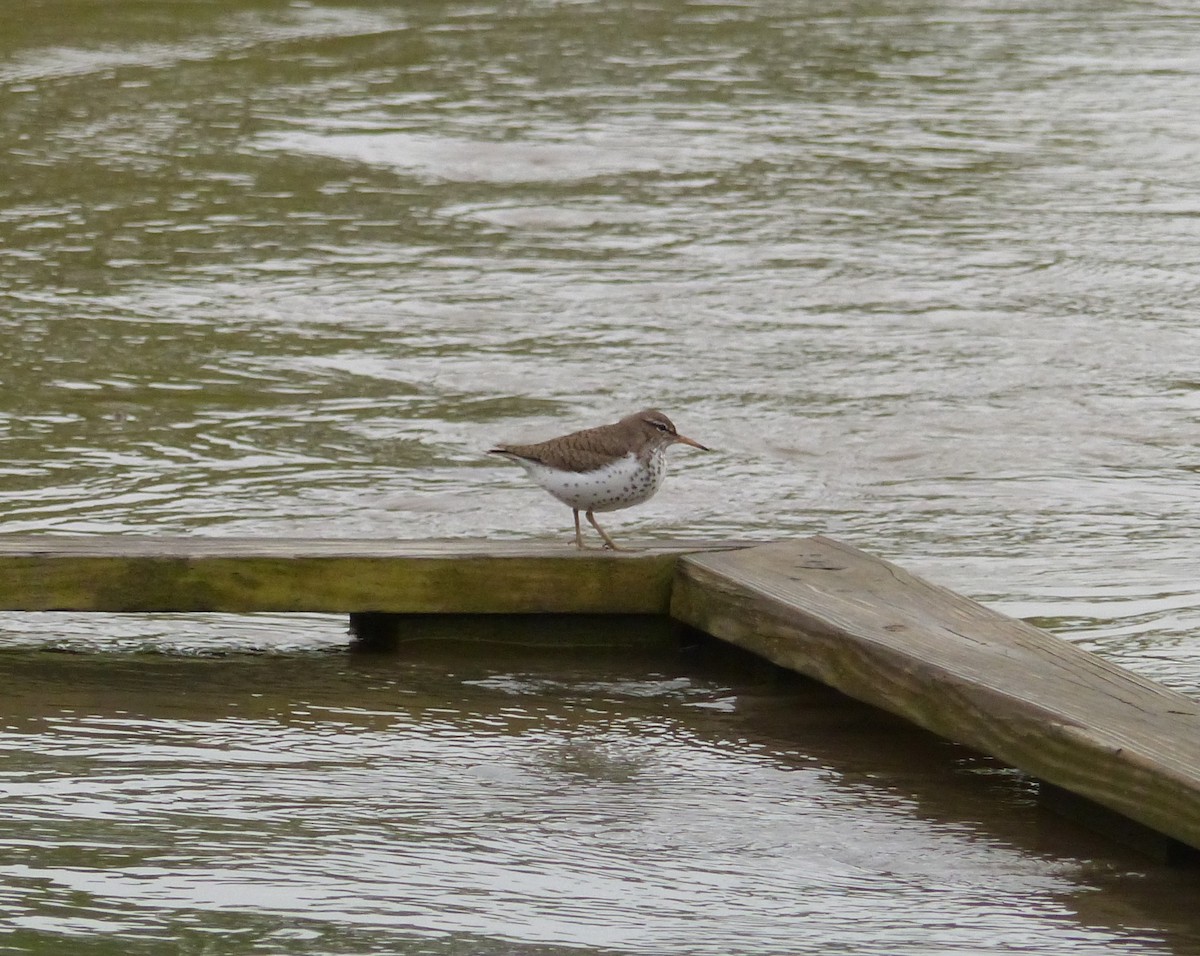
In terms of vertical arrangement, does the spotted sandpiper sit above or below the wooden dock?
above

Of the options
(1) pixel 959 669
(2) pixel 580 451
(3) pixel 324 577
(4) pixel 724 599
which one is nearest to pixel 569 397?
(2) pixel 580 451

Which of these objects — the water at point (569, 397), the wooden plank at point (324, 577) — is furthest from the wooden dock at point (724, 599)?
the water at point (569, 397)

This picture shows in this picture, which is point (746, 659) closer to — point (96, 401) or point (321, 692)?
point (321, 692)

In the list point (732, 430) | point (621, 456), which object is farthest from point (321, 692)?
point (732, 430)

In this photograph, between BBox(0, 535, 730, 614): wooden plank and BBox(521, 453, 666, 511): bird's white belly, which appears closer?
BBox(0, 535, 730, 614): wooden plank

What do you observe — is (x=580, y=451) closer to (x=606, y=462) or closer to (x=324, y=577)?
(x=606, y=462)

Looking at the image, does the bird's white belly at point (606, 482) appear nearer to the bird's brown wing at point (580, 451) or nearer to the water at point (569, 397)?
the bird's brown wing at point (580, 451)

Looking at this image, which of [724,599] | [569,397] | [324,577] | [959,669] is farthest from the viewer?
[569,397]

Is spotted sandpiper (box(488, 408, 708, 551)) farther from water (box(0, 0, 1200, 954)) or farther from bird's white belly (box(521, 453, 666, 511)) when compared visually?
water (box(0, 0, 1200, 954))

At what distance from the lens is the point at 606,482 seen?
6441mm

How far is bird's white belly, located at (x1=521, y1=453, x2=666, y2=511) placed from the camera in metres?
6.43

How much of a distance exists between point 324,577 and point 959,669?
1896 millimetres

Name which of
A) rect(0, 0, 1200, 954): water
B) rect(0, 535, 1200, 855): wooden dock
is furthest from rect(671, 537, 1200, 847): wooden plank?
rect(0, 0, 1200, 954): water

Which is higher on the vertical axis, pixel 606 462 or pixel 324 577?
pixel 606 462
